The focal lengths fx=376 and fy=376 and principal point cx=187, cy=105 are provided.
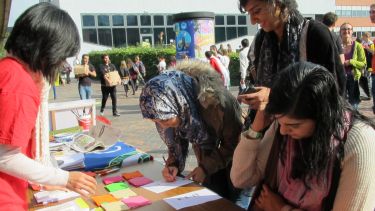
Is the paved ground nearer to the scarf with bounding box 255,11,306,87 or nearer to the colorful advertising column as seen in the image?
the colorful advertising column

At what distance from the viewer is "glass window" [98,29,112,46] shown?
2312 centimetres

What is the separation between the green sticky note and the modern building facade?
810 inches

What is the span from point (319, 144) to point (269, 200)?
0.32 m

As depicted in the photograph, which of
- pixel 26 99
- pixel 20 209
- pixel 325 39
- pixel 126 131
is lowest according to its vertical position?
pixel 126 131

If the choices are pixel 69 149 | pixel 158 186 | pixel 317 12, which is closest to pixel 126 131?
pixel 69 149

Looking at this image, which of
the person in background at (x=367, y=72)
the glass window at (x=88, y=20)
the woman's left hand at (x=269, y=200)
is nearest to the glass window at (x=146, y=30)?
the glass window at (x=88, y=20)

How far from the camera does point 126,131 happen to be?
645 cm

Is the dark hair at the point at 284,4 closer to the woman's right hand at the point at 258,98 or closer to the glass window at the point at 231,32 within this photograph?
the woman's right hand at the point at 258,98

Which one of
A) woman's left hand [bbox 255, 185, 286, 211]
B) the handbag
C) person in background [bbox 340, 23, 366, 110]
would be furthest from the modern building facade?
woman's left hand [bbox 255, 185, 286, 211]

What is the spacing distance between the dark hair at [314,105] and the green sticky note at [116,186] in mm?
913

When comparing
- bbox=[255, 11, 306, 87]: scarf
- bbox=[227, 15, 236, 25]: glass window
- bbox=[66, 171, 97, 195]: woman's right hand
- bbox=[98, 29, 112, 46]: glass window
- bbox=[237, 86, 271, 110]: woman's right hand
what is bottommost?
bbox=[66, 171, 97, 195]: woman's right hand

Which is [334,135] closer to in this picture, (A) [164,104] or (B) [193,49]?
(A) [164,104]

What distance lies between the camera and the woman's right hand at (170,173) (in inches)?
75.8

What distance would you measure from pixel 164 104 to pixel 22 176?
0.79 meters
